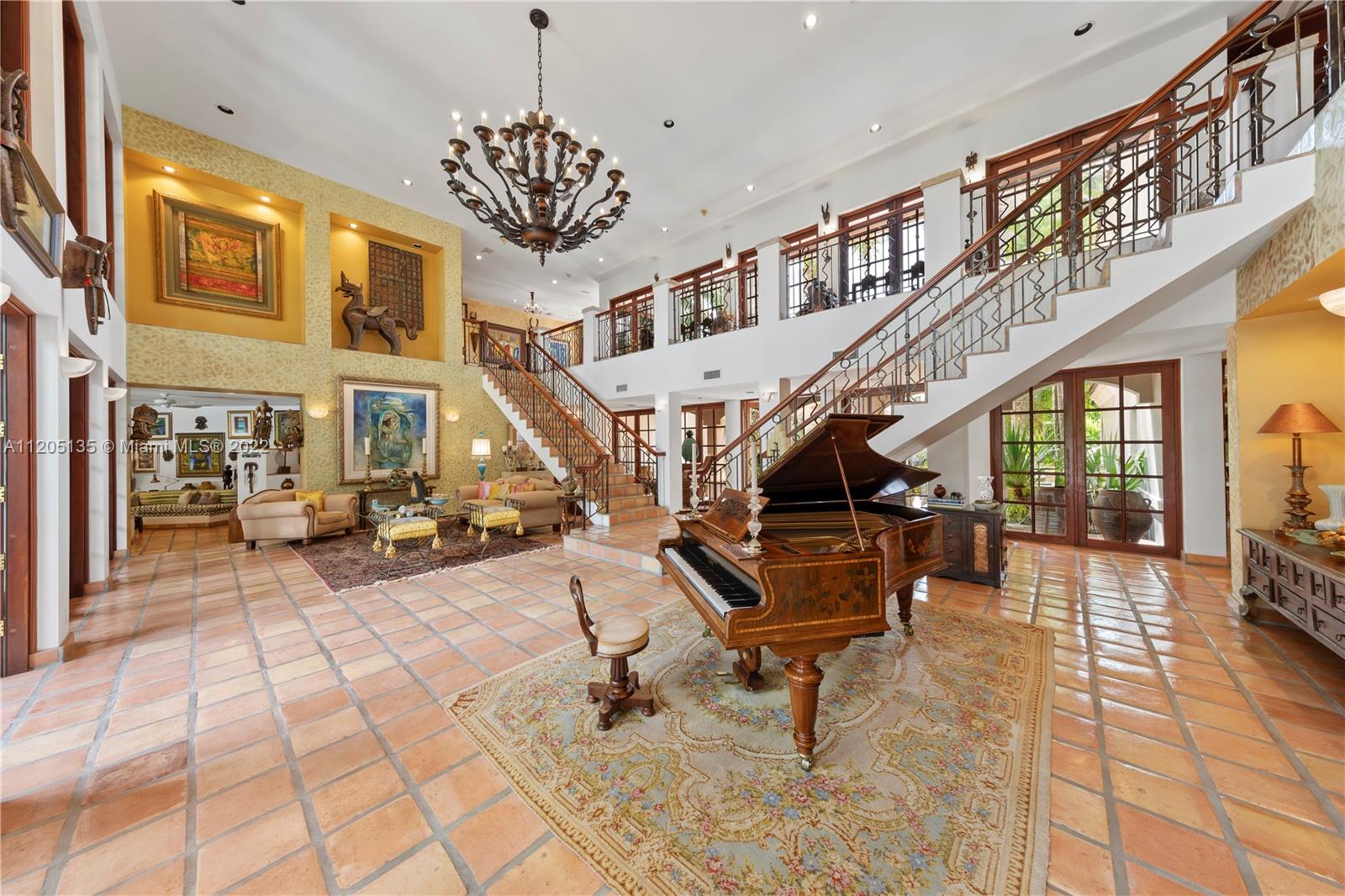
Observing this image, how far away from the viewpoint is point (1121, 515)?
5504 millimetres

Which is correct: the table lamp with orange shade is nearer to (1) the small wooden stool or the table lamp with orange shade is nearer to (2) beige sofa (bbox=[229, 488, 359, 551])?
(1) the small wooden stool

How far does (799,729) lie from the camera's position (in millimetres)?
1936

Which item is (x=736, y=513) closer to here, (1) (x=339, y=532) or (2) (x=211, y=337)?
(1) (x=339, y=532)

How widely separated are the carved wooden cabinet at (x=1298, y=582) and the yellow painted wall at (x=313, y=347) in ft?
35.6

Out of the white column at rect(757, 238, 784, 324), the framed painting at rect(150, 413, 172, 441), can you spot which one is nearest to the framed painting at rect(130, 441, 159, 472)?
the framed painting at rect(150, 413, 172, 441)

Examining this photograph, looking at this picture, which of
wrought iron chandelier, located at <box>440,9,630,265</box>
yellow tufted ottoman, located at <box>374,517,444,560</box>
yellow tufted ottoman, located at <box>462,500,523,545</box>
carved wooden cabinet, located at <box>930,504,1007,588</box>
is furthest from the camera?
yellow tufted ottoman, located at <box>462,500,523,545</box>

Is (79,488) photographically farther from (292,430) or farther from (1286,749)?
(1286,749)

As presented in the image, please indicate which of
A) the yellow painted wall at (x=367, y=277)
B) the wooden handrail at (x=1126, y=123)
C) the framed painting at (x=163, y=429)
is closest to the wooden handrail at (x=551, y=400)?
the yellow painted wall at (x=367, y=277)

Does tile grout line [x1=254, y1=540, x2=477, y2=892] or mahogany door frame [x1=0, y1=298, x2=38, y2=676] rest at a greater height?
mahogany door frame [x1=0, y1=298, x2=38, y2=676]

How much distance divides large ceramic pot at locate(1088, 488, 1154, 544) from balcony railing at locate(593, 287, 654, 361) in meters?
7.66

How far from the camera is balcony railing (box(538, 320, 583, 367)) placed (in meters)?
11.1

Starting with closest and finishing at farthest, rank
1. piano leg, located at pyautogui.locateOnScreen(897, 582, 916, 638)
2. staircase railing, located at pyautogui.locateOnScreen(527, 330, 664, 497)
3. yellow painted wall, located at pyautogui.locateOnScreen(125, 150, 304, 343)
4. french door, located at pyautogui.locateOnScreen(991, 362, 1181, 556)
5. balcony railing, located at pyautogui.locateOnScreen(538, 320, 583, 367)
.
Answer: piano leg, located at pyautogui.locateOnScreen(897, 582, 916, 638) → french door, located at pyautogui.locateOnScreen(991, 362, 1181, 556) → yellow painted wall, located at pyautogui.locateOnScreen(125, 150, 304, 343) → staircase railing, located at pyautogui.locateOnScreen(527, 330, 664, 497) → balcony railing, located at pyautogui.locateOnScreen(538, 320, 583, 367)

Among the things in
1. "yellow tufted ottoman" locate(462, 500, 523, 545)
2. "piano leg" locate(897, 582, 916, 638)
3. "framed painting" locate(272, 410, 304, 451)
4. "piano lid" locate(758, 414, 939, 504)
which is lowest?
"piano leg" locate(897, 582, 916, 638)

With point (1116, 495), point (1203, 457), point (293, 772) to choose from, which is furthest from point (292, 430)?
point (1203, 457)
